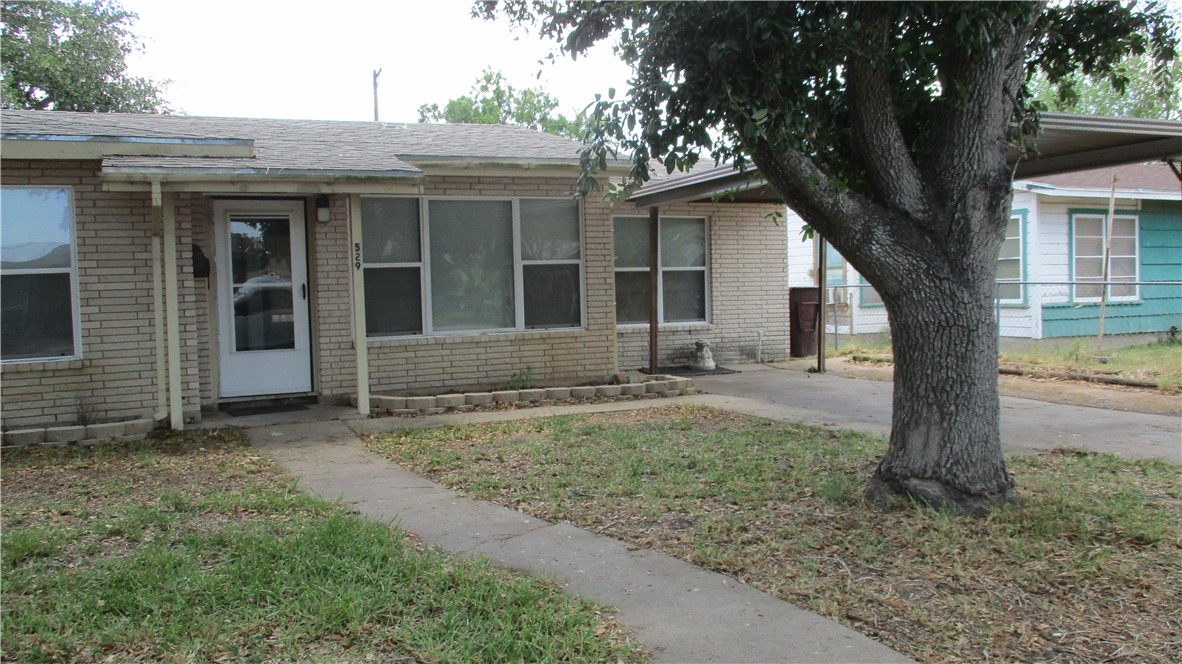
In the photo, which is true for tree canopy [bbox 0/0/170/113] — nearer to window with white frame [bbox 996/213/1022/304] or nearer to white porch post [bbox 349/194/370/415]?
white porch post [bbox 349/194/370/415]

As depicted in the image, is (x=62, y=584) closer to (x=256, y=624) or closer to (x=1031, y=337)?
(x=256, y=624)

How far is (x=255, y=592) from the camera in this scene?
4270 millimetres

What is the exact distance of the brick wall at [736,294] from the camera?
14445 millimetres

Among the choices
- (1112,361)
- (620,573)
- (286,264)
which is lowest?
(620,573)

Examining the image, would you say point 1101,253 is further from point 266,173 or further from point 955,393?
point 266,173

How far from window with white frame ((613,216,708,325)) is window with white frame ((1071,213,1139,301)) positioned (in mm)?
7976

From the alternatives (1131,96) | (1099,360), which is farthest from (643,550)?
(1131,96)

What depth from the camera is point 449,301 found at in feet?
37.4

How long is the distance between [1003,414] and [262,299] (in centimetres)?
862

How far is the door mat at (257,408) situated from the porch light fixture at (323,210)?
7.22ft

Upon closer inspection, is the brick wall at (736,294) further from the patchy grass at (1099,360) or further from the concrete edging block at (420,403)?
the concrete edging block at (420,403)

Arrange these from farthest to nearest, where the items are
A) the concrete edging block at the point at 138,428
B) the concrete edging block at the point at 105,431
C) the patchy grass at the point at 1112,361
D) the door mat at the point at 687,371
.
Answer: the door mat at the point at 687,371, the patchy grass at the point at 1112,361, the concrete edging block at the point at 138,428, the concrete edging block at the point at 105,431

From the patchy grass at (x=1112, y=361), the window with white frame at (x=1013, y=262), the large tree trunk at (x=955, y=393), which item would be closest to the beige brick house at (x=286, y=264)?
the large tree trunk at (x=955, y=393)

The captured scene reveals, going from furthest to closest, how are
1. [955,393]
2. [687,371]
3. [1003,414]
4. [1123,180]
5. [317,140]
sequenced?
[1123,180] → [687,371] → [317,140] → [1003,414] → [955,393]
